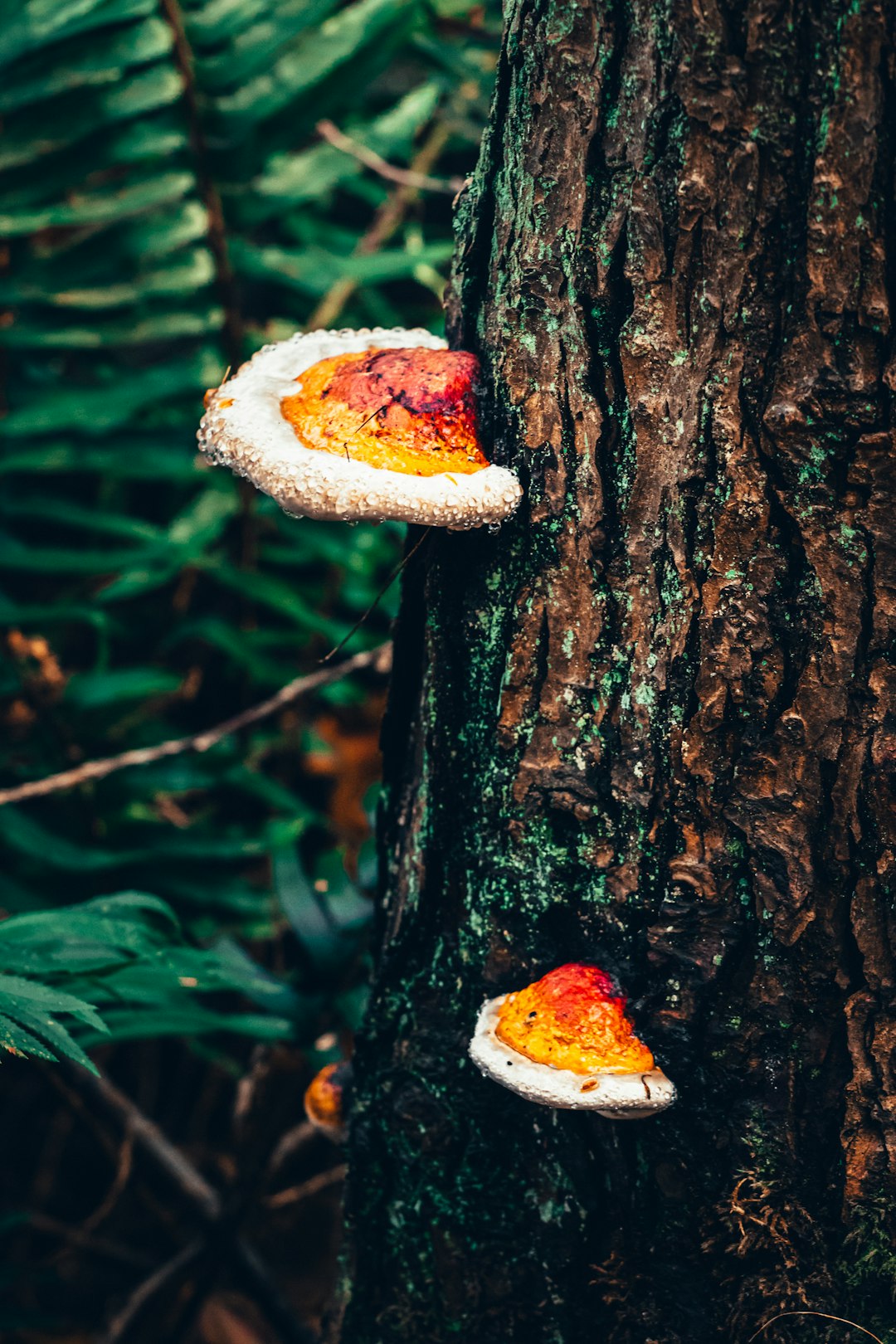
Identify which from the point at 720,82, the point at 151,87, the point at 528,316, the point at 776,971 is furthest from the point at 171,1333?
the point at 151,87

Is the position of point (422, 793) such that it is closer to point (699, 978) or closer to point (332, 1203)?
point (699, 978)

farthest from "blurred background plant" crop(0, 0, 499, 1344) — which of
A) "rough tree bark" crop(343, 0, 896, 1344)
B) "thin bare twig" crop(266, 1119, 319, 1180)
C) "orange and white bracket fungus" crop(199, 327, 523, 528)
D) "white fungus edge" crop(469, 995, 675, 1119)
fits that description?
"orange and white bracket fungus" crop(199, 327, 523, 528)

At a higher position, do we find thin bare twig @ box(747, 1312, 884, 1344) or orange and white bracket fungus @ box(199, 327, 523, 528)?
orange and white bracket fungus @ box(199, 327, 523, 528)

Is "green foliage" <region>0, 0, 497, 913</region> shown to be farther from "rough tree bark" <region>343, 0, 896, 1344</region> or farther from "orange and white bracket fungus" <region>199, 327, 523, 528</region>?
"orange and white bracket fungus" <region>199, 327, 523, 528</region>

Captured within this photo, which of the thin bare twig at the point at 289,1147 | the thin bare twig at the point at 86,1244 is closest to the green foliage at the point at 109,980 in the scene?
the thin bare twig at the point at 289,1147

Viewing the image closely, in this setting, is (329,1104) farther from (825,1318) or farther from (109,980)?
(825,1318)

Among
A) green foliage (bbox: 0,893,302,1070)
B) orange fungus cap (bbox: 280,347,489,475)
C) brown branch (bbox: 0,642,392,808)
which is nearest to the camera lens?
orange fungus cap (bbox: 280,347,489,475)

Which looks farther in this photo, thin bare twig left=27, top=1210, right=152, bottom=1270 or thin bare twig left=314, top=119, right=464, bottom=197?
thin bare twig left=314, top=119, right=464, bottom=197

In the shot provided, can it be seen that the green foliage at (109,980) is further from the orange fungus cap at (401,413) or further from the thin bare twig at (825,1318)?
the thin bare twig at (825,1318)
